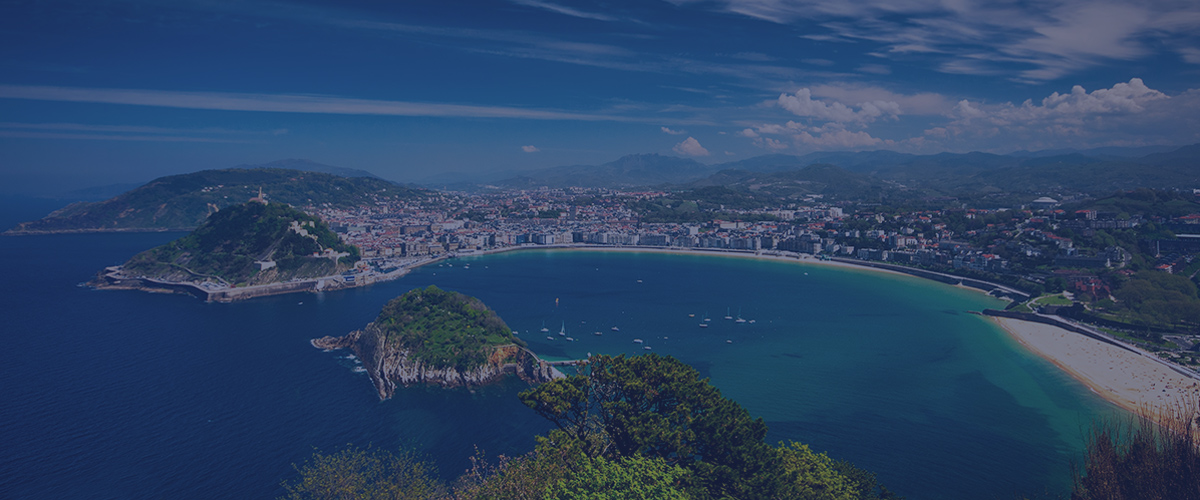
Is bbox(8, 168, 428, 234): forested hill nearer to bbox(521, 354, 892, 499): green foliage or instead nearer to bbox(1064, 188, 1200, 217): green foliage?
bbox(521, 354, 892, 499): green foliage

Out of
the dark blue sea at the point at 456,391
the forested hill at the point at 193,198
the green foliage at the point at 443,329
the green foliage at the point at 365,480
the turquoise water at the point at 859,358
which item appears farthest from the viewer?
the forested hill at the point at 193,198

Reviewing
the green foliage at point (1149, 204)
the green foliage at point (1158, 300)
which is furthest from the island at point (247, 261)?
the green foliage at point (1149, 204)

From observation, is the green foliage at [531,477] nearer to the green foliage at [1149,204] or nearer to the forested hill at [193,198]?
the green foliage at [1149,204]

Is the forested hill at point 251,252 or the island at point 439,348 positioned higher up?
the forested hill at point 251,252

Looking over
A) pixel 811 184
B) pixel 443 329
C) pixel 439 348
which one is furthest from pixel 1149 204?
pixel 811 184

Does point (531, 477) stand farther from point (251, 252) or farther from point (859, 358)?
point (251, 252)
